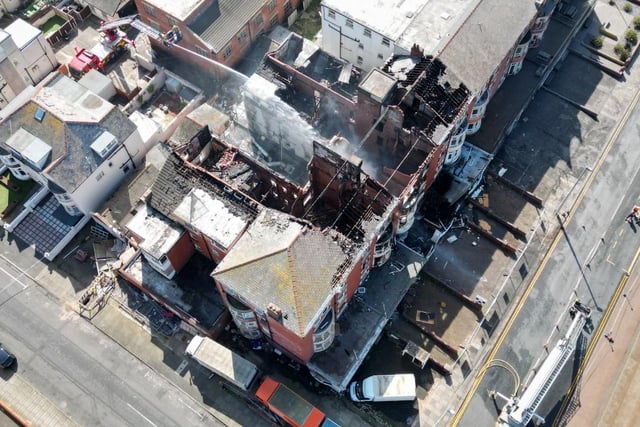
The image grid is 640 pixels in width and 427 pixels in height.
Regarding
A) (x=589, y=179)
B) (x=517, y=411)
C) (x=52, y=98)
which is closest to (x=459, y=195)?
(x=589, y=179)

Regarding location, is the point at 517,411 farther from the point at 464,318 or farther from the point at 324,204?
the point at 324,204

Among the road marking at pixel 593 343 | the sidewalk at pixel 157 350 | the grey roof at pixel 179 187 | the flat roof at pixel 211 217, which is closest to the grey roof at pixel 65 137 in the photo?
the grey roof at pixel 179 187

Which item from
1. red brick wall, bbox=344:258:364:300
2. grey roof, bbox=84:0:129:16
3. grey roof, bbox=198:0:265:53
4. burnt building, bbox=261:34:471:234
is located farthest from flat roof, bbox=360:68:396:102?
grey roof, bbox=84:0:129:16

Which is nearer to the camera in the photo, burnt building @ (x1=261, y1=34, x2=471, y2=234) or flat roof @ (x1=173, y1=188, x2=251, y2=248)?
flat roof @ (x1=173, y1=188, x2=251, y2=248)

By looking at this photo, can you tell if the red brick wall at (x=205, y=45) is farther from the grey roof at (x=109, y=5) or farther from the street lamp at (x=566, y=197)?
the street lamp at (x=566, y=197)

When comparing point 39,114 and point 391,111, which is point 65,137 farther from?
point 391,111

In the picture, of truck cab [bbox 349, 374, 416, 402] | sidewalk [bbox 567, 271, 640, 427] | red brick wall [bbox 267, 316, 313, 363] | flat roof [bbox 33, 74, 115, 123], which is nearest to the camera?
red brick wall [bbox 267, 316, 313, 363]

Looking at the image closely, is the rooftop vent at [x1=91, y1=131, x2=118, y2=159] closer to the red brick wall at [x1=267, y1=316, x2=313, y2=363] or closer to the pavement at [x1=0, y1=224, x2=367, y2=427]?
the pavement at [x1=0, y1=224, x2=367, y2=427]
